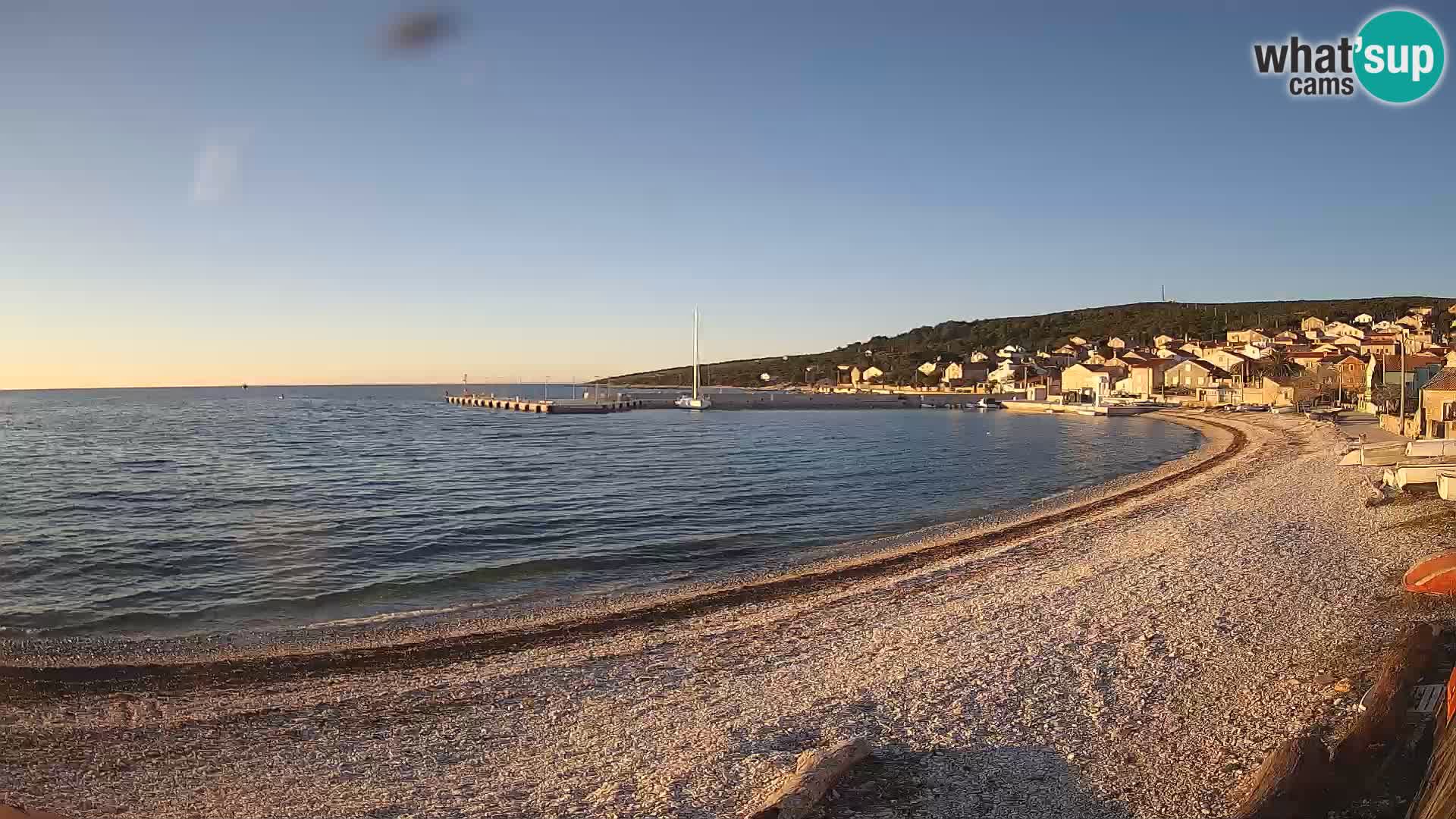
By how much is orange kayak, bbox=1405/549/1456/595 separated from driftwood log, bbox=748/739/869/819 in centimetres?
974

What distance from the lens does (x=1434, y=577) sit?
39.9ft

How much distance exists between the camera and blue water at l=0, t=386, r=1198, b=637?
630 inches

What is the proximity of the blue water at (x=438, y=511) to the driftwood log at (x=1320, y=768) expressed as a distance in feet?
36.4

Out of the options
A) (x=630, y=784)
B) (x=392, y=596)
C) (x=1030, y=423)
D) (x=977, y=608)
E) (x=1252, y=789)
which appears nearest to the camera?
(x=1252, y=789)

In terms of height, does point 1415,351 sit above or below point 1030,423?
above

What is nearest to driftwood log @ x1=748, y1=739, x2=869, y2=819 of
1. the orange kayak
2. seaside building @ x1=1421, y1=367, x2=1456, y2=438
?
the orange kayak

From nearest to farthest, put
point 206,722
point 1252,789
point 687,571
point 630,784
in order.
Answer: point 1252,789
point 630,784
point 206,722
point 687,571

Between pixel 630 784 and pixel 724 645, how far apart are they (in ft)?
14.8

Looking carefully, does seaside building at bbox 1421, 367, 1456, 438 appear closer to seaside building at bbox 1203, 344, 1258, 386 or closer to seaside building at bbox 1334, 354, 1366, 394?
seaside building at bbox 1334, 354, 1366, 394

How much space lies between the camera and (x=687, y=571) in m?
17.4

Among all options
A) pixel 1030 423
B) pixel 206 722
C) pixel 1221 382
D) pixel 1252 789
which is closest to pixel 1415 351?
pixel 1221 382

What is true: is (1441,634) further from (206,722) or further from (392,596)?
(392,596)

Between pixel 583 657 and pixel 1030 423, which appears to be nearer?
pixel 583 657

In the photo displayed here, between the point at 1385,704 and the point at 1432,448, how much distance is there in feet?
70.8
